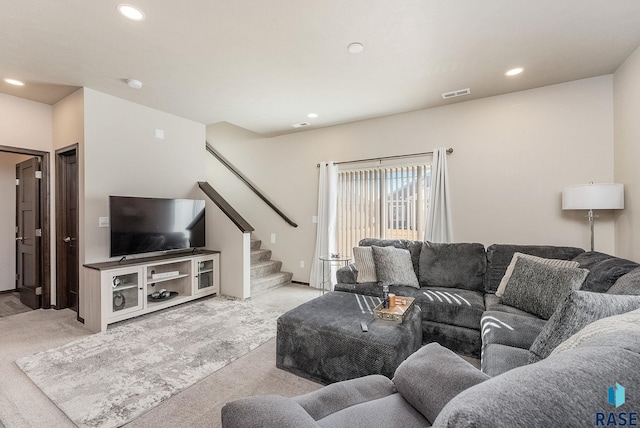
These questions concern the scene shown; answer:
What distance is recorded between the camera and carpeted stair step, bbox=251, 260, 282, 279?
456cm

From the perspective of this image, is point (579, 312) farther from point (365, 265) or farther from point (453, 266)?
point (365, 265)

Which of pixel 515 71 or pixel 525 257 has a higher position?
pixel 515 71

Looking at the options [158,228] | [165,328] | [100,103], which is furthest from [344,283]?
[100,103]

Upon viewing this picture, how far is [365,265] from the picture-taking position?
3.24 m

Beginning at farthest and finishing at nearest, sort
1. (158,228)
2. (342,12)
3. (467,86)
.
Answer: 1. (158,228)
2. (467,86)
3. (342,12)

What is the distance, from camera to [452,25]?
216 cm

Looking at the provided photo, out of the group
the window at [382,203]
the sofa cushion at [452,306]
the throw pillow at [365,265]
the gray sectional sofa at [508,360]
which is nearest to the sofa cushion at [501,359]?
the gray sectional sofa at [508,360]

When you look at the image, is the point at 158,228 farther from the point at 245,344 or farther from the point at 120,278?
the point at 245,344

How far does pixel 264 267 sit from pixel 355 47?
3530 millimetres

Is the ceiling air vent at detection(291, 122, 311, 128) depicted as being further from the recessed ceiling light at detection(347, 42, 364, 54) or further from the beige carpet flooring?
the beige carpet flooring

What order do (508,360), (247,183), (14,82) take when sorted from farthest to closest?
(247,183) → (14,82) → (508,360)

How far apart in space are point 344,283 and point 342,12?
2.58 m

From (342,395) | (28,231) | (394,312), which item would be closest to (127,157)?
(28,231)

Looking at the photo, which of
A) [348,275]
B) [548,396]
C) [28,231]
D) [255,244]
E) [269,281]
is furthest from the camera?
[255,244]
